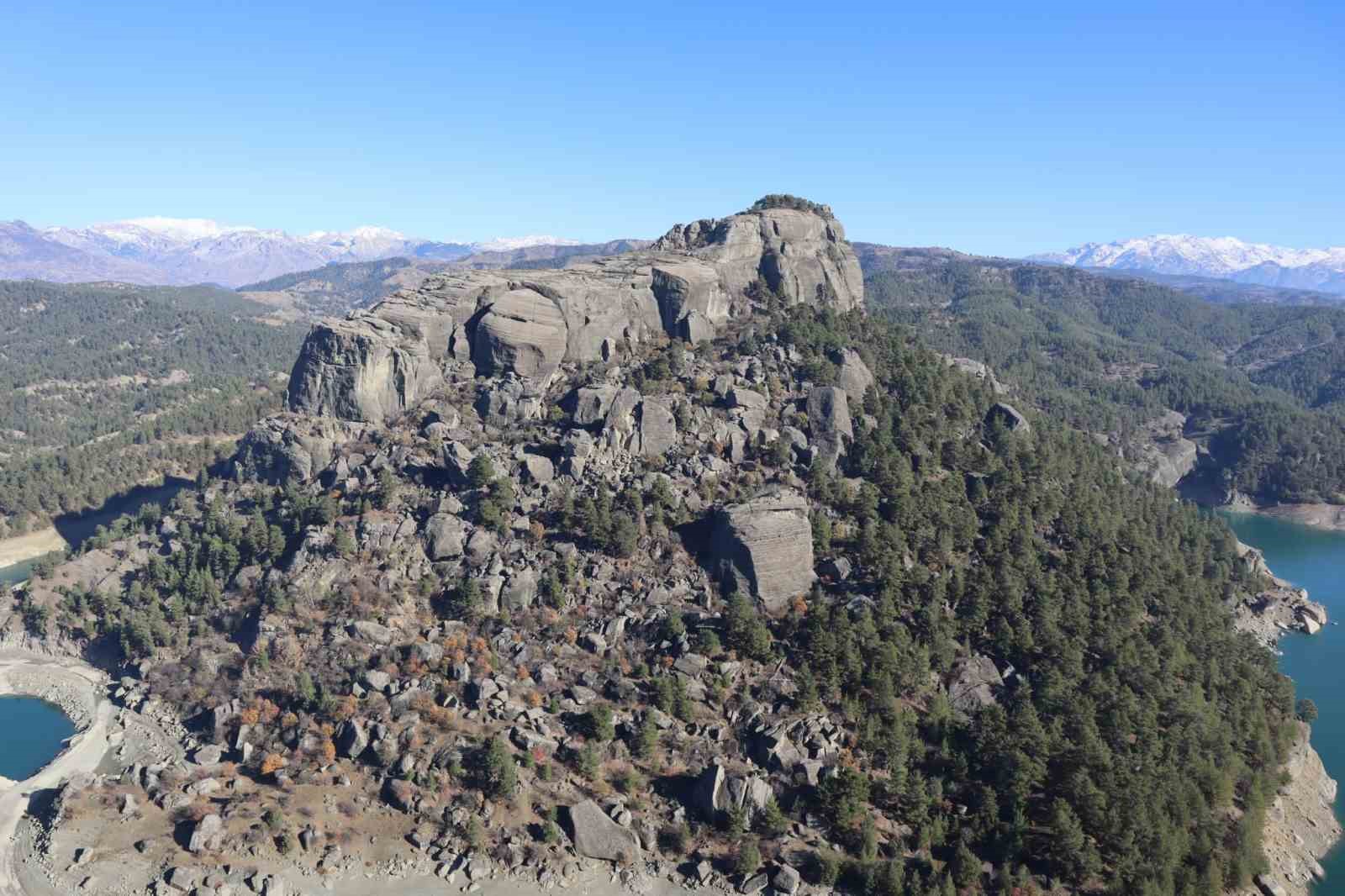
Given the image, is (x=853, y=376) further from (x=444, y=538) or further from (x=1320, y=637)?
(x=1320, y=637)

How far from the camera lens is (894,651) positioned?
215 feet

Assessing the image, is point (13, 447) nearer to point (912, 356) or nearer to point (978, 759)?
point (912, 356)

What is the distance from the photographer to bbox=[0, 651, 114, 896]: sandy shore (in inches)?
2285

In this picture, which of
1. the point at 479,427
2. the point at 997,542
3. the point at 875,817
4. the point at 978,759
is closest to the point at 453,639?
the point at 479,427

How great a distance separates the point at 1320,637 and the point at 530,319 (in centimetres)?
9666

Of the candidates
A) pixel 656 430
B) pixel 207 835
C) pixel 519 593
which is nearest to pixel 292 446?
pixel 519 593

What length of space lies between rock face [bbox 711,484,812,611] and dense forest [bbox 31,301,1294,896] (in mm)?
1839

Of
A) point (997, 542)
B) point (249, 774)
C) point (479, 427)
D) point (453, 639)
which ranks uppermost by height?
point (479, 427)

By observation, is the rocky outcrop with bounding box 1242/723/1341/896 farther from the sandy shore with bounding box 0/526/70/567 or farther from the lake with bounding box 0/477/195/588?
the sandy shore with bounding box 0/526/70/567

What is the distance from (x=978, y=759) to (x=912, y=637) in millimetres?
11439

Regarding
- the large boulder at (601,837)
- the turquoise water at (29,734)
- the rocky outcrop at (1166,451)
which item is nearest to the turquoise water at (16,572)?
the turquoise water at (29,734)

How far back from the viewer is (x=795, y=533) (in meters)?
74.1

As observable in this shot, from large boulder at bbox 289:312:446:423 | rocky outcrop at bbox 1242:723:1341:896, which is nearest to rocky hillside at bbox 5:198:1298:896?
large boulder at bbox 289:312:446:423

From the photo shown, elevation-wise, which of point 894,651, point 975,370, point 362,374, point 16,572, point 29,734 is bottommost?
point 16,572
